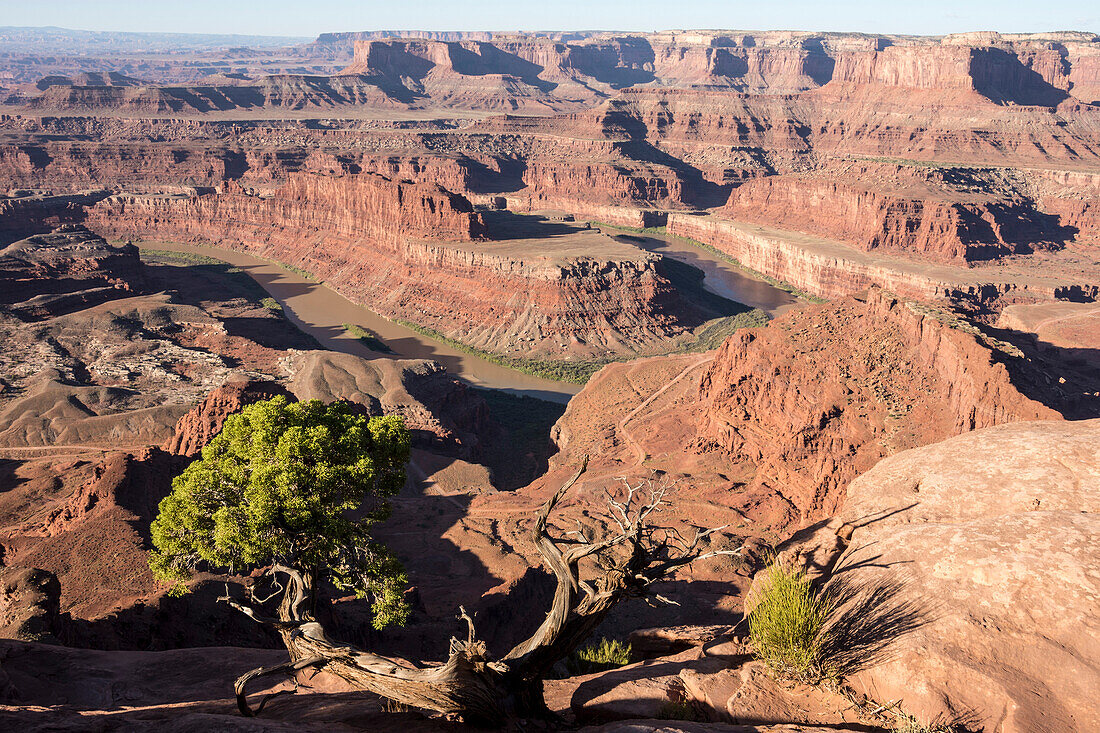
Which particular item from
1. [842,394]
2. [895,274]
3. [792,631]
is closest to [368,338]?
[842,394]

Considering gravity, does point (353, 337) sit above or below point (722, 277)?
below

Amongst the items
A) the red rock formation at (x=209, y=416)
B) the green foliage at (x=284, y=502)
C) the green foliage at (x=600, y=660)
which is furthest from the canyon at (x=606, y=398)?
the green foliage at (x=284, y=502)

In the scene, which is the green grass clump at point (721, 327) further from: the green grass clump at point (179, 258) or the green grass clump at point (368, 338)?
the green grass clump at point (179, 258)

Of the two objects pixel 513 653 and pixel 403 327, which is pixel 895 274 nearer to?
pixel 403 327

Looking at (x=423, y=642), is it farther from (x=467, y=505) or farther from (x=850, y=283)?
(x=850, y=283)

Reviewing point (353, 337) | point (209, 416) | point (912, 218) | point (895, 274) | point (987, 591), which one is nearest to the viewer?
point (987, 591)

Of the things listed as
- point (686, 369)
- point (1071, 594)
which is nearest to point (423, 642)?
point (1071, 594)
